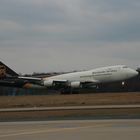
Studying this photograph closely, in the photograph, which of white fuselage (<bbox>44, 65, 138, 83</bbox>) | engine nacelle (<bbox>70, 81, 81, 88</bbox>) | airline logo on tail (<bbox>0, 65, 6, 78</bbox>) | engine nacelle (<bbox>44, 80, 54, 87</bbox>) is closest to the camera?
engine nacelle (<bbox>70, 81, 81, 88</bbox>)

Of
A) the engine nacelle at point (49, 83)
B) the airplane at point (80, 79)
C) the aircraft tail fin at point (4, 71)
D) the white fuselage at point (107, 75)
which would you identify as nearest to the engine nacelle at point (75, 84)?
the airplane at point (80, 79)

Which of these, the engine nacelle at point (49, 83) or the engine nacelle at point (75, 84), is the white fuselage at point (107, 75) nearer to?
the engine nacelle at point (75, 84)

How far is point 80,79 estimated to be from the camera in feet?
249

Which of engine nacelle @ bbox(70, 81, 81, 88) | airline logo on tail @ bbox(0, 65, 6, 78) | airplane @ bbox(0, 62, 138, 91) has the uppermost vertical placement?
airline logo on tail @ bbox(0, 65, 6, 78)

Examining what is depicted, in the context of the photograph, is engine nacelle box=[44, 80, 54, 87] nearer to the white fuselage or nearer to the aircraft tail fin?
the white fuselage

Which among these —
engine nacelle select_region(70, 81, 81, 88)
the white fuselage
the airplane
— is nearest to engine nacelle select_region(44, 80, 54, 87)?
the airplane

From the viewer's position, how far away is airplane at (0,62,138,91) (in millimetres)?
74250

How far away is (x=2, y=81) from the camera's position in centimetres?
8088

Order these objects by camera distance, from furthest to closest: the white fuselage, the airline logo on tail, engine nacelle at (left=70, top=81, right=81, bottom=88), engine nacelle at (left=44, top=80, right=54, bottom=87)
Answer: the airline logo on tail < engine nacelle at (left=44, top=80, right=54, bottom=87) < the white fuselage < engine nacelle at (left=70, top=81, right=81, bottom=88)

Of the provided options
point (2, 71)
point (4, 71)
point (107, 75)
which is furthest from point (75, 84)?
point (2, 71)

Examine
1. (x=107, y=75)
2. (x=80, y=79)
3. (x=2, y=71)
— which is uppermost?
(x=2, y=71)

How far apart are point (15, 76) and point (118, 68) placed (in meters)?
17.3

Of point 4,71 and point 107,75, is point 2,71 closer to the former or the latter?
point 4,71

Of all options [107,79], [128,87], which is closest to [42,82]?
[107,79]
